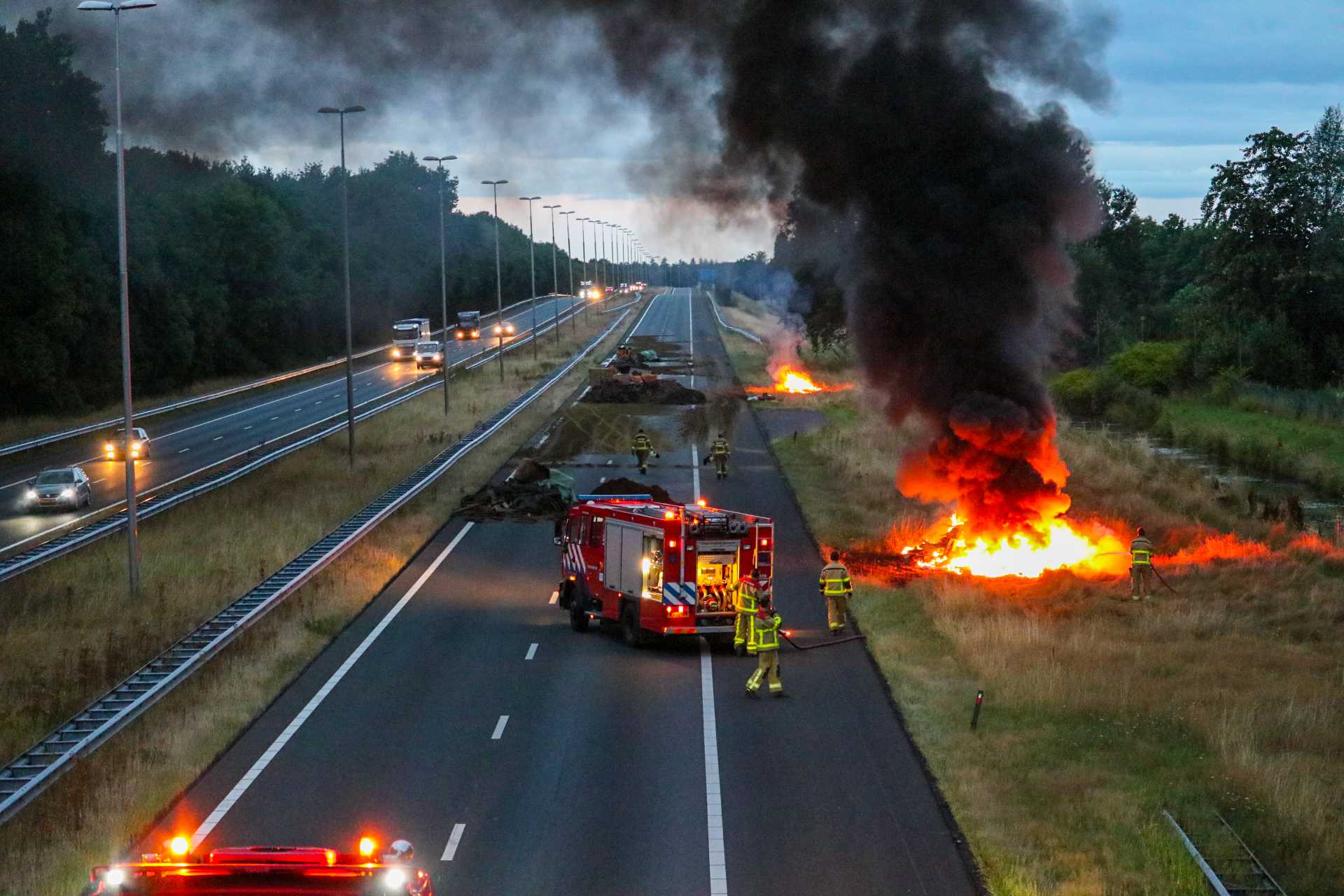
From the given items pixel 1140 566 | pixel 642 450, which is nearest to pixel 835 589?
pixel 1140 566

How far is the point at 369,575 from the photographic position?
1412 inches

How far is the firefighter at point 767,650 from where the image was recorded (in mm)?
24109

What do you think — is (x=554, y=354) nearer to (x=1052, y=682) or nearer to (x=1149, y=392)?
(x=1149, y=392)

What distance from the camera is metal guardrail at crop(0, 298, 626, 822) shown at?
60.0 ft

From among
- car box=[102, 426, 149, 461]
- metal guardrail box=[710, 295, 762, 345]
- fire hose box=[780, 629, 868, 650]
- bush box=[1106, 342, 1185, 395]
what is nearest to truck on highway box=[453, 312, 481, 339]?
metal guardrail box=[710, 295, 762, 345]

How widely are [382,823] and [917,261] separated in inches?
925

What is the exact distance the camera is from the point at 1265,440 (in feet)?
234

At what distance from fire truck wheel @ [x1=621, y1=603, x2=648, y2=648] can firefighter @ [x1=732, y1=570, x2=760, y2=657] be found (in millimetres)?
1722

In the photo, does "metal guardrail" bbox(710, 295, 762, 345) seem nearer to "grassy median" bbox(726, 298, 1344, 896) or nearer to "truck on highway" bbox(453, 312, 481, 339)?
"truck on highway" bbox(453, 312, 481, 339)

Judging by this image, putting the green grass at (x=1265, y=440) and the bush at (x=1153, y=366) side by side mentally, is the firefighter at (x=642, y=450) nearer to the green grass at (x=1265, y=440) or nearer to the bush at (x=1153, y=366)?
the green grass at (x=1265, y=440)

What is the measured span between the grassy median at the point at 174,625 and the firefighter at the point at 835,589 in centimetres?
912

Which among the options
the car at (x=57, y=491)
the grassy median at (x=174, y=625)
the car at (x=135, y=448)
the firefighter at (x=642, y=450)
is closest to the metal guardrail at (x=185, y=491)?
the grassy median at (x=174, y=625)

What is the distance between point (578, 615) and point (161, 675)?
8.60 metres

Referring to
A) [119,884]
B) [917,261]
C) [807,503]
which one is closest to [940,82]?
[917,261]
